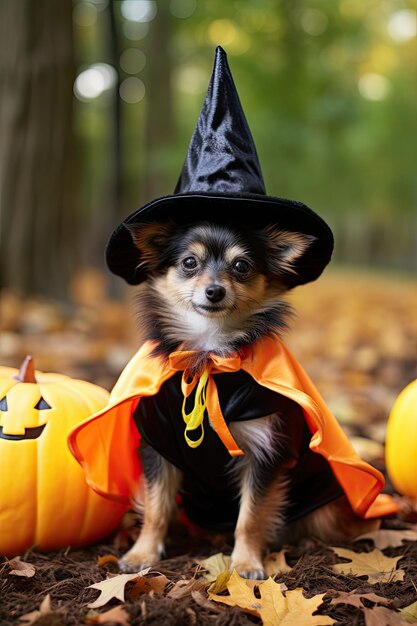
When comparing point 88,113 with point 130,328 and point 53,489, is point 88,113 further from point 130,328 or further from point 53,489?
point 53,489

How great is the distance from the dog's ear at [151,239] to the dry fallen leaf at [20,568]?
1.26 meters

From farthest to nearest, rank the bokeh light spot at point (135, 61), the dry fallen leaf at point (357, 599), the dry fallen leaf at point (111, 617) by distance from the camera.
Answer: the bokeh light spot at point (135, 61), the dry fallen leaf at point (357, 599), the dry fallen leaf at point (111, 617)

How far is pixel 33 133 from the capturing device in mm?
6809

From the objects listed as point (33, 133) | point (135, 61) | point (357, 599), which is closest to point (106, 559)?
point (357, 599)

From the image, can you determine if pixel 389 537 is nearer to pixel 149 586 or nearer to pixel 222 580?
pixel 222 580

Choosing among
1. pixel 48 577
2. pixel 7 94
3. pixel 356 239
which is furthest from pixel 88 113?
pixel 48 577

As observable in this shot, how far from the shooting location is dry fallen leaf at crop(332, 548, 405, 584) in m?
2.60

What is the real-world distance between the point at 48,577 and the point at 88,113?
22557mm

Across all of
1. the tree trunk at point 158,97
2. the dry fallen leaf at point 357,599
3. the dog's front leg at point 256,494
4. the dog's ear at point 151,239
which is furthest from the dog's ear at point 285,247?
the tree trunk at point 158,97

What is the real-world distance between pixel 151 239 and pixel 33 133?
447 centimetres

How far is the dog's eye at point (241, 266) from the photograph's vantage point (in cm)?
279

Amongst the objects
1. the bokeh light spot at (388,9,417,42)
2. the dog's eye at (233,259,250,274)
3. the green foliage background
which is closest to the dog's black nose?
the dog's eye at (233,259,250,274)

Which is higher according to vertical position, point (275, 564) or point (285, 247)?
point (285, 247)

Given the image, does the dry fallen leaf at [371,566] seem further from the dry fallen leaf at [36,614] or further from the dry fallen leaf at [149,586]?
the dry fallen leaf at [36,614]
